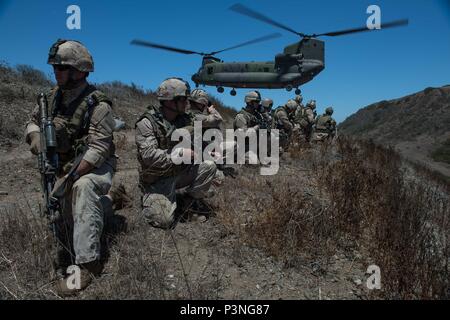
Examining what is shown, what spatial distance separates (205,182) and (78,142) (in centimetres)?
148

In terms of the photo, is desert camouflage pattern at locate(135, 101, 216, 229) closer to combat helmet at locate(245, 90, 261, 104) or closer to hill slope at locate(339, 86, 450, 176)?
combat helmet at locate(245, 90, 261, 104)

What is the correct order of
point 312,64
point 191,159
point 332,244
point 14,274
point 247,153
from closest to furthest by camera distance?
point 14,274
point 332,244
point 191,159
point 247,153
point 312,64

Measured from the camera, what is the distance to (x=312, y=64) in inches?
613

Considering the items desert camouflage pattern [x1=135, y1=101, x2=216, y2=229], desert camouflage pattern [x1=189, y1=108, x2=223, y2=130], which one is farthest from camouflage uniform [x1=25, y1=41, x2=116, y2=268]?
desert camouflage pattern [x1=189, y1=108, x2=223, y2=130]

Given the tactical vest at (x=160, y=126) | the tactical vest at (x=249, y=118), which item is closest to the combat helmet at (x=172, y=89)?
the tactical vest at (x=160, y=126)

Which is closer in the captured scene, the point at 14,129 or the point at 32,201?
the point at 32,201

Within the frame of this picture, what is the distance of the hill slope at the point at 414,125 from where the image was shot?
90.2 feet

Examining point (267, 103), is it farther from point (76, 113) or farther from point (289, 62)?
point (289, 62)

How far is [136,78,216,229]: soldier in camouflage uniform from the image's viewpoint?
3.75m

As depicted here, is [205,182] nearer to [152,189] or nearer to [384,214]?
[152,189]

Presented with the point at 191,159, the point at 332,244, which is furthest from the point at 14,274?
the point at 332,244

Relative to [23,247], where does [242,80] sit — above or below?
above

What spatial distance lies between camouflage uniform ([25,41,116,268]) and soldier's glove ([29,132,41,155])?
1cm
